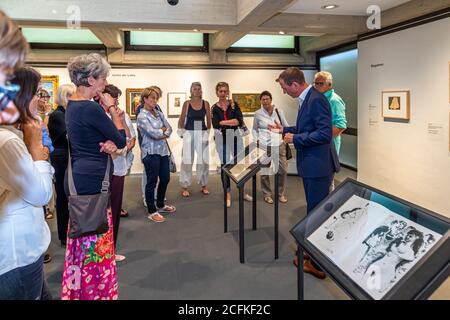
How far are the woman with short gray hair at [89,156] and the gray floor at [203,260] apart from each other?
656 mm

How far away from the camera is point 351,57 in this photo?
6914 millimetres

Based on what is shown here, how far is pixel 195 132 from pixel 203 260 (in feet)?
8.61

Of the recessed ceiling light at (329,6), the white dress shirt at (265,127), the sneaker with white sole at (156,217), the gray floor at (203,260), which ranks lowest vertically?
the gray floor at (203,260)

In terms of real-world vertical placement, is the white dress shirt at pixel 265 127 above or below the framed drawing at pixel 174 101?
below

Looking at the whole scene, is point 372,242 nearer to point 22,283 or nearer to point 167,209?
point 22,283

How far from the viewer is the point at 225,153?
532 cm

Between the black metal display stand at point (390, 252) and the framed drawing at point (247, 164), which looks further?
the framed drawing at point (247, 164)

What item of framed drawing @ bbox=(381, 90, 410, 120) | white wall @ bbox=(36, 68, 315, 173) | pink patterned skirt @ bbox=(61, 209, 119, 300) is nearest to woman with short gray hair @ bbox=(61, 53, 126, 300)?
pink patterned skirt @ bbox=(61, 209, 119, 300)

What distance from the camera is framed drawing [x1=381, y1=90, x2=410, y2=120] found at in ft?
15.8

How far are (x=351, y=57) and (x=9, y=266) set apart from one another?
6.95m

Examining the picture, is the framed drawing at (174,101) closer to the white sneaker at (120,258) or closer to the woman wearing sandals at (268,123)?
the woman wearing sandals at (268,123)

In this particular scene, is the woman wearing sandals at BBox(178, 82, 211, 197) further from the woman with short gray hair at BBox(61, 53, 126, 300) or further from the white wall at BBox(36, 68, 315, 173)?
the woman with short gray hair at BBox(61, 53, 126, 300)

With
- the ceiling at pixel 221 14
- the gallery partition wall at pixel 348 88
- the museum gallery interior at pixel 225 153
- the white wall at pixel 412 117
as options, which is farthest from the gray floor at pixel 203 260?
the ceiling at pixel 221 14

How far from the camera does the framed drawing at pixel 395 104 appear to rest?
4828 mm
